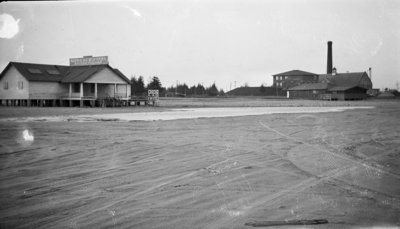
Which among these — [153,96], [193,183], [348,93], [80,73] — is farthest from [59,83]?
[348,93]

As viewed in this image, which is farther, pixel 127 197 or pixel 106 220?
pixel 127 197

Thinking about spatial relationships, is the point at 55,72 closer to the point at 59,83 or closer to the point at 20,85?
the point at 59,83

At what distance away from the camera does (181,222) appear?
14.4 ft

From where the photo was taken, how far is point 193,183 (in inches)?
239

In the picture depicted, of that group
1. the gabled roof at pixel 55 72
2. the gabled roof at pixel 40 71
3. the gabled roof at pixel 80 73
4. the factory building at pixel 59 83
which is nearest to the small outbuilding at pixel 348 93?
the factory building at pixel 59 83

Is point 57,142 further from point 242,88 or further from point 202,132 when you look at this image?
point 242,88

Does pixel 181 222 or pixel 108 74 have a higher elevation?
pixel 108 74

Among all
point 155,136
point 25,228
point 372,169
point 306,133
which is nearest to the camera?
point 25,228

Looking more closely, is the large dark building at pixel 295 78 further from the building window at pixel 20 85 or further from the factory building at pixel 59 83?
the building window at pixel 20 85

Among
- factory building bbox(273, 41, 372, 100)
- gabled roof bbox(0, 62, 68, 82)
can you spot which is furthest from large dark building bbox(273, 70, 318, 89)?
gabled roof bbox(0, 62, 68, 82)

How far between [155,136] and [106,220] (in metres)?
7.58

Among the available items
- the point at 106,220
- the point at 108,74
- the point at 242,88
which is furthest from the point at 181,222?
the point at 242,88

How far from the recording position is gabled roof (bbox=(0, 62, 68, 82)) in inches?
1526

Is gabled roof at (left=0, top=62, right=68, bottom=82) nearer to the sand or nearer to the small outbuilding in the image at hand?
the sand
